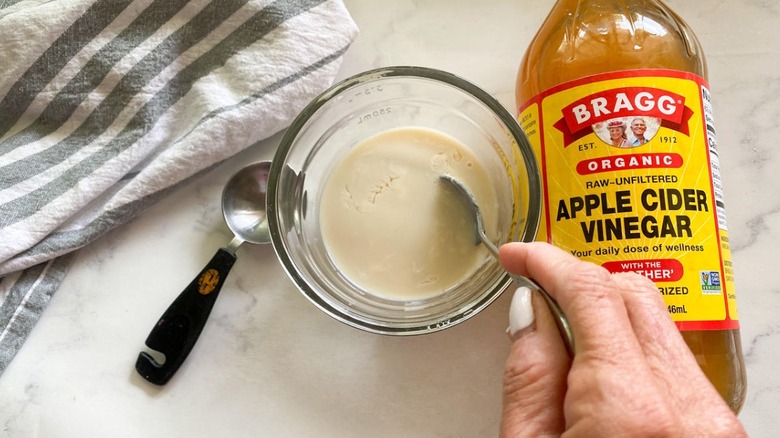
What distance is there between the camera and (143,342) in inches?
35.6

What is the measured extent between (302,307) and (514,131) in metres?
0.40

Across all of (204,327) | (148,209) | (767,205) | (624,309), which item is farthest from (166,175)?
(767,205)

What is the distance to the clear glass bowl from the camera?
0.75 meters

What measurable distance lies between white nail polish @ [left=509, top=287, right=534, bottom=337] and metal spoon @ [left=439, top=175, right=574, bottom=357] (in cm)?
1

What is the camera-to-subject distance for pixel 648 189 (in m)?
0.69

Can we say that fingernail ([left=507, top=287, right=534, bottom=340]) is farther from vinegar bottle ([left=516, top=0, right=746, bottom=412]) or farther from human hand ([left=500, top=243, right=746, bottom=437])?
vinegar bottle ([left=516, top=0, right=746, bottom=412])

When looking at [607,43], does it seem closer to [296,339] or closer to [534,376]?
[534,376]

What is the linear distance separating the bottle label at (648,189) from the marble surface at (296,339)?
222 mm

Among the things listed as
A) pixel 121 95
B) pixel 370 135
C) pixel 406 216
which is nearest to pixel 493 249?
pixel 406 216

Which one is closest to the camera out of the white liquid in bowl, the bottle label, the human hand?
the human hand

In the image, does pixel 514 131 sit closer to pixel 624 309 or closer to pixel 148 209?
pixel 624 309

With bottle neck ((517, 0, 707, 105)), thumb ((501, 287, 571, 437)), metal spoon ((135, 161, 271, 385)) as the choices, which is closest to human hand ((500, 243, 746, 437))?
thumb ((501, 287, 571, 437))

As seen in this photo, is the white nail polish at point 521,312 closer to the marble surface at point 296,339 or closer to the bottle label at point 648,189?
the bottle label at point 648,189

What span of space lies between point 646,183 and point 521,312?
221mm
